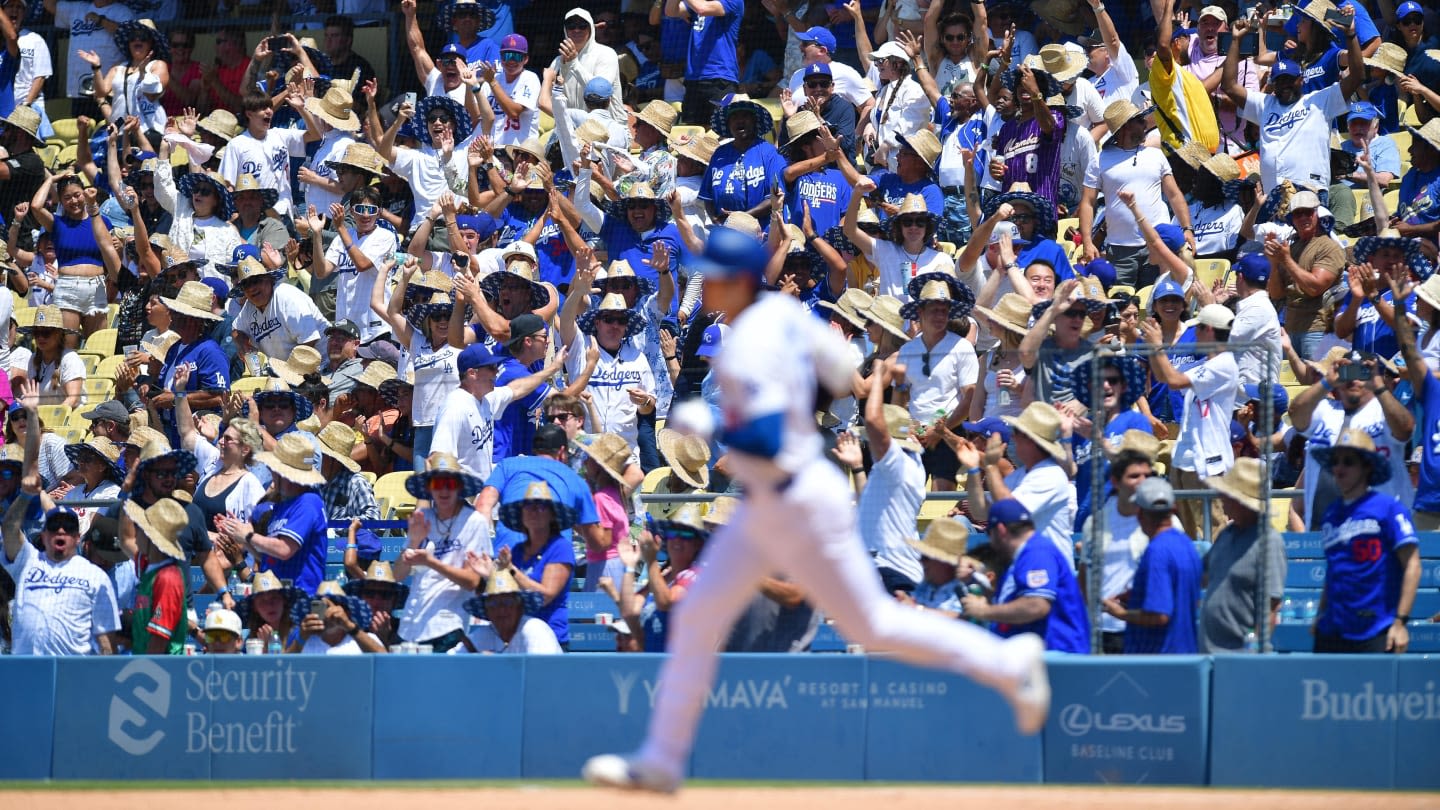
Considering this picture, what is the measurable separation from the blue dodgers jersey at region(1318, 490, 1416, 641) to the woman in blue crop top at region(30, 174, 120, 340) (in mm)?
10393

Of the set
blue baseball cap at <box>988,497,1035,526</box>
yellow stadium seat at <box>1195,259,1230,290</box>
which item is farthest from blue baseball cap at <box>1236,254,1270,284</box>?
blue baseball cap at <box>988,497,1035,526</box>

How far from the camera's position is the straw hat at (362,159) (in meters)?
15.8

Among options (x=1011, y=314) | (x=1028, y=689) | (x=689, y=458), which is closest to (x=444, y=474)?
(x=689, y=458)

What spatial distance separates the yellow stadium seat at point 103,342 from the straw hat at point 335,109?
8.57 feet

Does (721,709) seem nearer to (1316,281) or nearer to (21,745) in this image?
(21,745)

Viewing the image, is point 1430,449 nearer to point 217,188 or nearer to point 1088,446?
point 1088,446

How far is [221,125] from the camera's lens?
17.7 meters

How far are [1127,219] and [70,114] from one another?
1219 centimetres

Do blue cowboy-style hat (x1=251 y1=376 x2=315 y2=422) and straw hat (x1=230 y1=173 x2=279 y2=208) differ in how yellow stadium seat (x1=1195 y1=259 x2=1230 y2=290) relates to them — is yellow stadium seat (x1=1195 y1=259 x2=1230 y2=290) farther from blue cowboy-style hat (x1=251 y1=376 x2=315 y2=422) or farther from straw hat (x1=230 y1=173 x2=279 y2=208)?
straw hat (x1=230 y1=173 x2=279 y2=208)

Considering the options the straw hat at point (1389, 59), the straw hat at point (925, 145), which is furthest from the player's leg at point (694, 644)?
the straw hat at point (1389, 59)

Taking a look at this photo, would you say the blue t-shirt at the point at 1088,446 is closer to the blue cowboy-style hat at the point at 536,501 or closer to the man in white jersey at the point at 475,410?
the blue cowboy-style hat at the point at 536,501

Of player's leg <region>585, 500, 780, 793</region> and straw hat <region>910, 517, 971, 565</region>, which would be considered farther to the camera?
straw hat <region>910, 517, 971, 565</region>

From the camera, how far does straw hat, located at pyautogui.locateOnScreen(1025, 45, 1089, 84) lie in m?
14.4

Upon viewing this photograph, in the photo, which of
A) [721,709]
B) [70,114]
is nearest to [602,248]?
[721,709]
